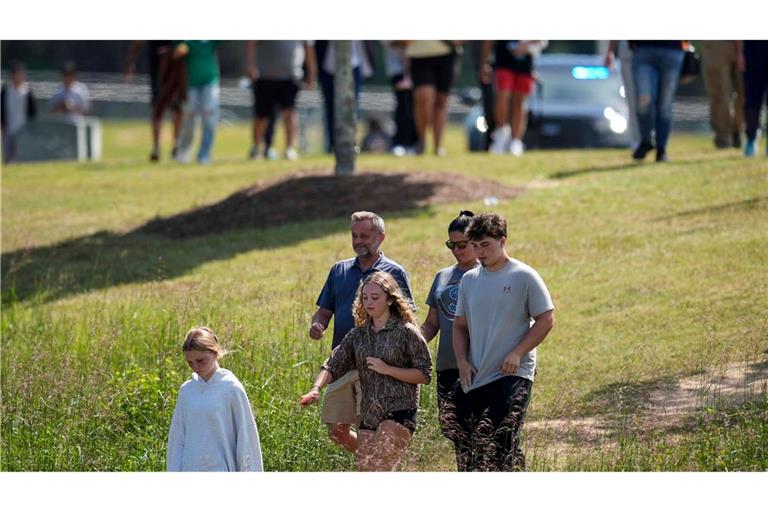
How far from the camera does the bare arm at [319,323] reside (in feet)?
32.1

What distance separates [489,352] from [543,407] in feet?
7.00

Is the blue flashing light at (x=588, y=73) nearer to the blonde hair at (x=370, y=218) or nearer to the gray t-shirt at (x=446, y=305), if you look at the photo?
the blonde hair at (x=370, y=218)

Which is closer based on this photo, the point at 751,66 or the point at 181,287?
the point at 181,287

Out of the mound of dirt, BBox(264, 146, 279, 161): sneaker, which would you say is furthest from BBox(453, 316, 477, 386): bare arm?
BBox(264, 146, 279, 161): sneaker

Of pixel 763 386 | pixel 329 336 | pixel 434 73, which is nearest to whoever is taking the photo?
pixel 763 386

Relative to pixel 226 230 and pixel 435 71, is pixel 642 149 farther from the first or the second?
pixel 226 230

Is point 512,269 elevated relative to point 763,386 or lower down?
elevated

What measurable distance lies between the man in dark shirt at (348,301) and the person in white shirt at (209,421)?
3.08 ft

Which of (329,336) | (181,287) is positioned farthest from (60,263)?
(329,336)

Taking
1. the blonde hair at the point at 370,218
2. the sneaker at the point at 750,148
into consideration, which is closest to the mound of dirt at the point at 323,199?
the sneaker at the point at 750,148

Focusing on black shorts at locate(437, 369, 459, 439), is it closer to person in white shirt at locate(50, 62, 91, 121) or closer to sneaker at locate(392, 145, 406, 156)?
sneaker at locate(392, 145, 406, 156)

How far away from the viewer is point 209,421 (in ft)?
29.2

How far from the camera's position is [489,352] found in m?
9.20

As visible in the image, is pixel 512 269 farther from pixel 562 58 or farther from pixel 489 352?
pixel 562 58
